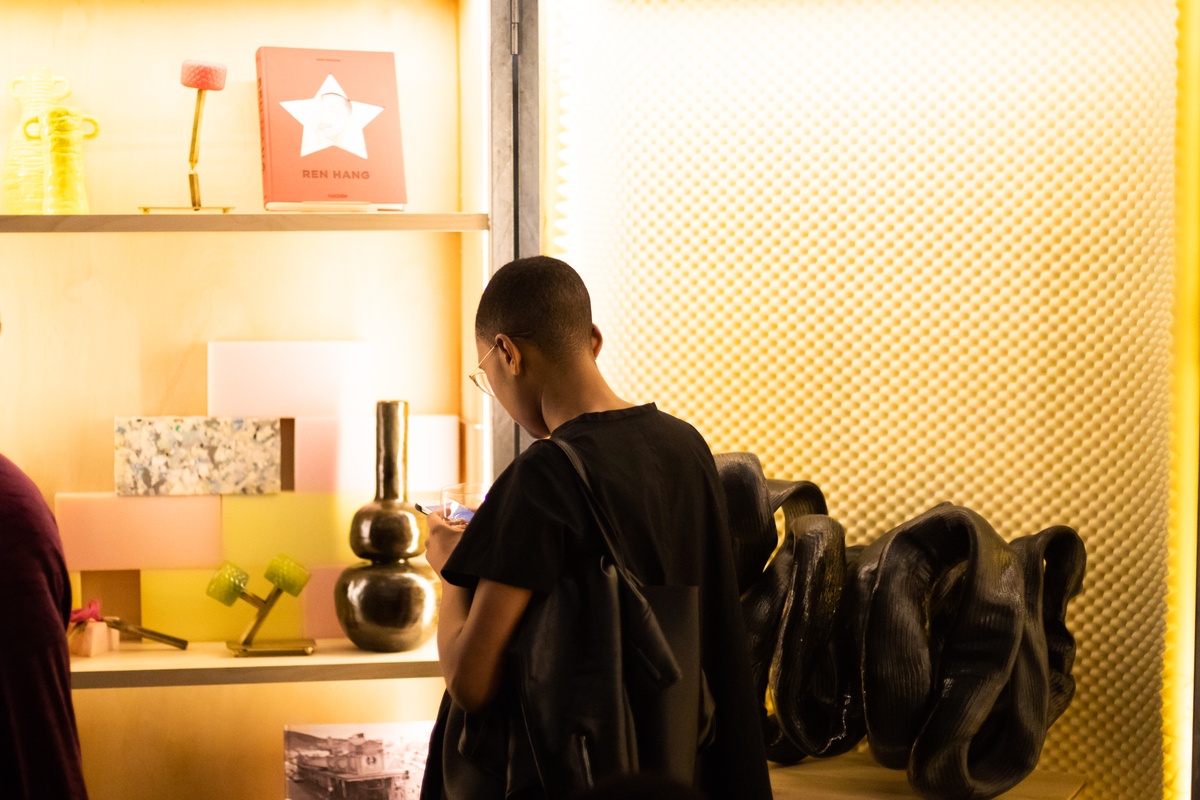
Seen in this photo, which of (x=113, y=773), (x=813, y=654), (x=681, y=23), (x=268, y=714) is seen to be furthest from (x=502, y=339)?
(x=113, y=773)

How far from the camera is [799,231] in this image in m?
2.13

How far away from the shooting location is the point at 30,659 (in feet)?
6.30

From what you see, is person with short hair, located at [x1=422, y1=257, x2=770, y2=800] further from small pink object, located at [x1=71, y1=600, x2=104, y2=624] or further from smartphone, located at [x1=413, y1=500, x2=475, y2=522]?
small pink object, located at [x1=71, y1=600, x2=104, y2=624]

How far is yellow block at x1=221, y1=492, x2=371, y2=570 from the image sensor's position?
7.48 feet

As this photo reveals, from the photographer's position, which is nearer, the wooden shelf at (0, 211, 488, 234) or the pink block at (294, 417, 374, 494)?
the wooden shelf at (0, 211, 488, 234)

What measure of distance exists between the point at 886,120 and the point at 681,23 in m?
0.41

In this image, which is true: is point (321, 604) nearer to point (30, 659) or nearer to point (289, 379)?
point (289, 379)

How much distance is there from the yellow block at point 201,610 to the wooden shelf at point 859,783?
0.99 meters

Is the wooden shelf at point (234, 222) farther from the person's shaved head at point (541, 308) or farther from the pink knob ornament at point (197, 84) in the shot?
the person's shaved head at point (541, 308)

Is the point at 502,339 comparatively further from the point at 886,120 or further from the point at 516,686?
the point at 886,120

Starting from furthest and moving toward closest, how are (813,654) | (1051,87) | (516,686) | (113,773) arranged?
1. (113,773)
2. (1051,87)
3. (813,654)
4. (516,686)

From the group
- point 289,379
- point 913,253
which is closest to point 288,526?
point 289,379

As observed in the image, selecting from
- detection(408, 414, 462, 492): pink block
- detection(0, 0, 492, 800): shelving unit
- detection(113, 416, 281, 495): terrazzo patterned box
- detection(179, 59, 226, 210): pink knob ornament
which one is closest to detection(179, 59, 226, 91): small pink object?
detection(179, 59, 226, 210): pink knob ornament

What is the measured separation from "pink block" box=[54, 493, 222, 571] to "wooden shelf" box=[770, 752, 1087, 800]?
3.88 ft
